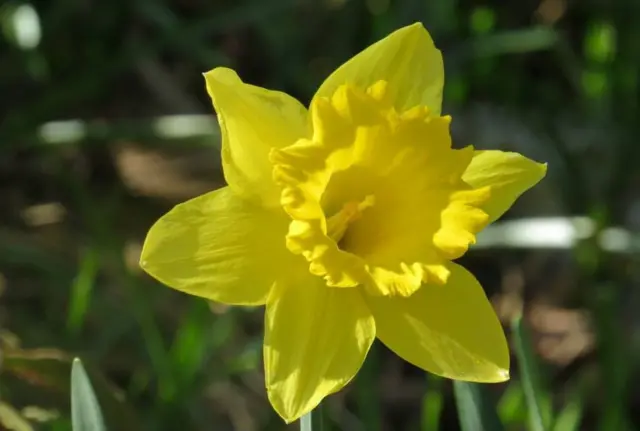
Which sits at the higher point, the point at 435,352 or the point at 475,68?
the point at 435,352

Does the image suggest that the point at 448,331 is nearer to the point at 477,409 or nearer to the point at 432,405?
the point at 477,409

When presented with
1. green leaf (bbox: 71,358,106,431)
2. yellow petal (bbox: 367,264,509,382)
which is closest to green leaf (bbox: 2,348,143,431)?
green leaf (bbox: 71,358,106,431)

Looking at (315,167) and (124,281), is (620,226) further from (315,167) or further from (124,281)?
(315,167)

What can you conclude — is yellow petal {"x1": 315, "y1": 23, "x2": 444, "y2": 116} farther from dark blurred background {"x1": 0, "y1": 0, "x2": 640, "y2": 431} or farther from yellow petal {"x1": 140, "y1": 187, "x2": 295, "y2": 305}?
dark blurred background {"x1": 0, "y1": 0, "x2": 640, "y2": 431}

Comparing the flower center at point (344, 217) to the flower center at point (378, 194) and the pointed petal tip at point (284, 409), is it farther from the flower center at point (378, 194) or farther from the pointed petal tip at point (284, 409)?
the pointed petal tip at point (284, 409)

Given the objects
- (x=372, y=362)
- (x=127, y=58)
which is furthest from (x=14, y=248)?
(x=372, y=362)
